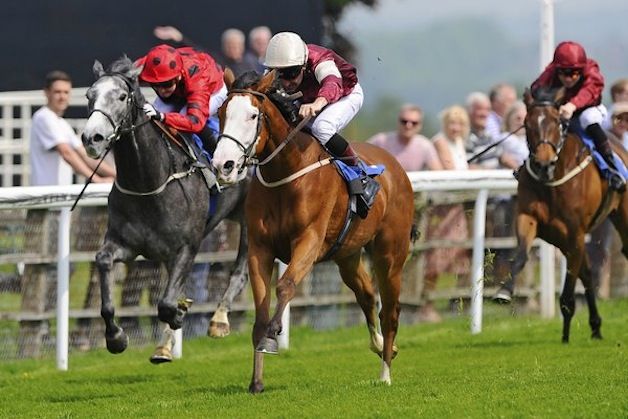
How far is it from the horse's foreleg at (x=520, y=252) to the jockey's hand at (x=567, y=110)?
2.36 ft

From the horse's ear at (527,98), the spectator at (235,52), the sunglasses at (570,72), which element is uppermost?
the spectator at (235,52)

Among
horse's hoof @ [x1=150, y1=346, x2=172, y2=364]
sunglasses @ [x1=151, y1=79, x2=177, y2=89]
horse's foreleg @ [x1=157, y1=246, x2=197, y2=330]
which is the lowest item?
horse's hoof @ [x1=150, y1=346, x2=172, y2=364]

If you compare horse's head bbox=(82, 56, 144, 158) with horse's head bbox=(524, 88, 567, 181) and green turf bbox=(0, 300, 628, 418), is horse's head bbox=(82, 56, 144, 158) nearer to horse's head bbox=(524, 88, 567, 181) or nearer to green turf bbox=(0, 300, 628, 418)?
green turf bbox=(0, 300, 628, 418)

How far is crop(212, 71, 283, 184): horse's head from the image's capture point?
771 cm

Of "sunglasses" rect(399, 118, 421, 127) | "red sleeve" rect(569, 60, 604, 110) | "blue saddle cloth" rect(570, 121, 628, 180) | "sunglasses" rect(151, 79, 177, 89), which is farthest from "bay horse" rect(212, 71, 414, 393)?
"sunglasses" rect(399, 118, 421, 127)

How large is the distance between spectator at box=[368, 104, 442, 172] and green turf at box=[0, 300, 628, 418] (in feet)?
4.43

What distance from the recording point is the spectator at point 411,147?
12.9 m

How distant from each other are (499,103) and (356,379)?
614 centimetres

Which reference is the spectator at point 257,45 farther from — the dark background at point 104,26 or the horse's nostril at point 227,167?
the horse's nostril at point 227,167

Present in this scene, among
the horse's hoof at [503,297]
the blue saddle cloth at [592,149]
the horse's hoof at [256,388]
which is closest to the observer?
the horse's hoof at [256,388]

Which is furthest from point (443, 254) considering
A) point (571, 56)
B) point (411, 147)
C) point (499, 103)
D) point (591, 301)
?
point (499, 103)

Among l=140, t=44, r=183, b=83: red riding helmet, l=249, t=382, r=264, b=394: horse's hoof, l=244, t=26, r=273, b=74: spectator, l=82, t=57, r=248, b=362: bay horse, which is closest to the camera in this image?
l=249, t=382, r=264, b=394: horse's hoof

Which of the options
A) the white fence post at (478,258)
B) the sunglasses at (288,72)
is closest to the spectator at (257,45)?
the white fence post at (478,258)

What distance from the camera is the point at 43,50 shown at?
44.9 feet
